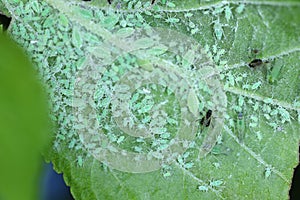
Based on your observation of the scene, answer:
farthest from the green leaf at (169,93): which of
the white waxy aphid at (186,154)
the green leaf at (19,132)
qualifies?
the green leaf at (19,132)

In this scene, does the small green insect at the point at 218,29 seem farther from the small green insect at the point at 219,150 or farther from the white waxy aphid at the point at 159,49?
the small green insect at the point at 219,150

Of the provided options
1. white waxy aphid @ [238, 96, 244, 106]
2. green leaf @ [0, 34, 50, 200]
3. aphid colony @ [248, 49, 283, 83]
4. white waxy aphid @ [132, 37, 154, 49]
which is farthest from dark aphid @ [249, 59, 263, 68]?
green leaf @ [0, 34, 50, 200]

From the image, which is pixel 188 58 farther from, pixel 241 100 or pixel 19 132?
pixel 19 132

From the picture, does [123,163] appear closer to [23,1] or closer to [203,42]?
[203,42]

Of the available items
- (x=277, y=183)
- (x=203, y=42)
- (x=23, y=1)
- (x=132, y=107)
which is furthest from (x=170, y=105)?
(x=23, y=1)

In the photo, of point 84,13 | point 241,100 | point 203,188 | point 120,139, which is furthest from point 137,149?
point 84,13

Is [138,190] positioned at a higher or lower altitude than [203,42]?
lower

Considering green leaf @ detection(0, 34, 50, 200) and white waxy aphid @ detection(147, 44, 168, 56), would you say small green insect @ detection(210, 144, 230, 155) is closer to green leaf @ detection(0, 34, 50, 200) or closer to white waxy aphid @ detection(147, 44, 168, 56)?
white waxy aphid @ detection(147, 44, 168, 56)
